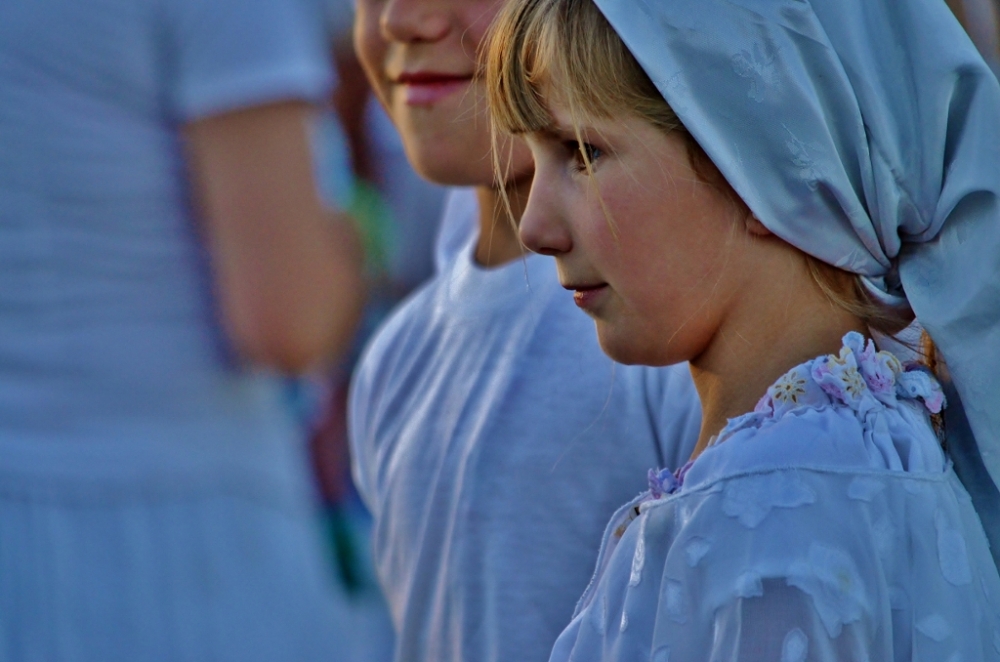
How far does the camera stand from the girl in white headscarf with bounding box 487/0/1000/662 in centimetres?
133

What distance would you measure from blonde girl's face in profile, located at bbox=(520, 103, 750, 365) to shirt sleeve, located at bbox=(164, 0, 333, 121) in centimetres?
87

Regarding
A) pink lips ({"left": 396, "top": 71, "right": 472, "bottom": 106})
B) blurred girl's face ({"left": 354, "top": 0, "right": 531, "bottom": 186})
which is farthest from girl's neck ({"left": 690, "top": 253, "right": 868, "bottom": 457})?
pink lips ({"left": 396, "top": 71, "right": 472, "bottom": 106})

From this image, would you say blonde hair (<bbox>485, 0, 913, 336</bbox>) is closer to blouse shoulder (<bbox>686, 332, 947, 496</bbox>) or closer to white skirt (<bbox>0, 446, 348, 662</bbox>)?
blouse shoulder (<bbox>686, 332, 947, 496</bbox>)

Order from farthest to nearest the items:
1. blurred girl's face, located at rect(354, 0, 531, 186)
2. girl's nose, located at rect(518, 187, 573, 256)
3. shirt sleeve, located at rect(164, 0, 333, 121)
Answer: shirt sleeve, located at rect(164, 0, 333, 121)
blurred girl's face, located at rect(354, 0, 531, 186)
girl's nose, located at rect(518, 187, 573, 256)

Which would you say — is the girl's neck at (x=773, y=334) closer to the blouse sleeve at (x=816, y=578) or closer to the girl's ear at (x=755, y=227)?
the girl's ear at (x=755, y=227)

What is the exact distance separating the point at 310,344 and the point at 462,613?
2.39ft

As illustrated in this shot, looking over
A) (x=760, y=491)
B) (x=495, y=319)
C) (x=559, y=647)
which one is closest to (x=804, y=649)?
(x=760, y=491)

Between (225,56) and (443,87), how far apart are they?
0.44 m

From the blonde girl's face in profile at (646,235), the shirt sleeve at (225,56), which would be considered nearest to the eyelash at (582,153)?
the blonde girl's face in profile at (646,235)

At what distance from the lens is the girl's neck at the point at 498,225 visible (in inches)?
81.0

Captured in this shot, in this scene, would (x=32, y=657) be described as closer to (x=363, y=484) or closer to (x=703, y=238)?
(x=363, y=484)

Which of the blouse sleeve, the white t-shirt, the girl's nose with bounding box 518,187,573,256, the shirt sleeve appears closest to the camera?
the blouse sleeve

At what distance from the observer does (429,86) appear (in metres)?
2.06

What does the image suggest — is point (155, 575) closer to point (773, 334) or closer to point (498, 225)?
point (498, 225)
